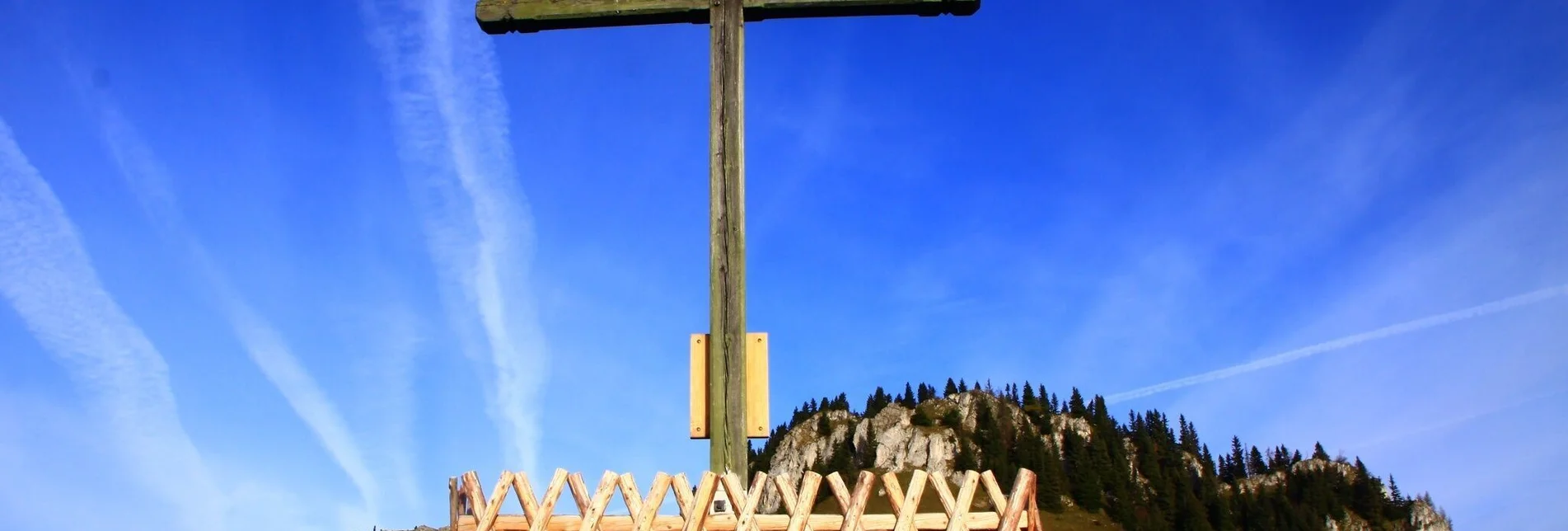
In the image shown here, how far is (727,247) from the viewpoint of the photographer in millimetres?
7148

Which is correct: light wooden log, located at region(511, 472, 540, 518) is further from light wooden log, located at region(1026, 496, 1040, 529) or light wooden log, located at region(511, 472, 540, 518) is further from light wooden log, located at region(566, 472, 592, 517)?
light wooden log, located at region(1026, 496, 1040, 529)

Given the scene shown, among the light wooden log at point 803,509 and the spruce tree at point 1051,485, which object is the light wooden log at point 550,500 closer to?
the light wooden log at point 803,509

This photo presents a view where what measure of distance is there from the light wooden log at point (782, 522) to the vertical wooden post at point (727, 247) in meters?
0.56

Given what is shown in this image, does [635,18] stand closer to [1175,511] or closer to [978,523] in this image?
[978,523]

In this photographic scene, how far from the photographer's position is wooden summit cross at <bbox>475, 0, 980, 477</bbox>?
693 centimetres

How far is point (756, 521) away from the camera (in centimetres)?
616

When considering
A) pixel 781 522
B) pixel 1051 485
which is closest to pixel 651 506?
pixel 781 522

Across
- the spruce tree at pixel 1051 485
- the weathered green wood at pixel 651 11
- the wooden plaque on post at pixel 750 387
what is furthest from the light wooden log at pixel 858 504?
the spruce tree at pixel 1051 485

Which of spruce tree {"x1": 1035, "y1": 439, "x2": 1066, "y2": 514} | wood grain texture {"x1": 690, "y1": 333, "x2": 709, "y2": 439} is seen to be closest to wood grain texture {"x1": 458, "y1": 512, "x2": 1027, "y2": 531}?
wood grain texture {"x1": 690, "y1": 333, "x2": 709, "y2": 439}

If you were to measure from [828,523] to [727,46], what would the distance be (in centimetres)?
364

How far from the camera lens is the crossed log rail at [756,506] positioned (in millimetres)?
5984

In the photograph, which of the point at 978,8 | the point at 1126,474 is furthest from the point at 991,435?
the point at 978,8

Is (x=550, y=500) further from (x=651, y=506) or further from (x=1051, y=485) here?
(x=1051, y=485)

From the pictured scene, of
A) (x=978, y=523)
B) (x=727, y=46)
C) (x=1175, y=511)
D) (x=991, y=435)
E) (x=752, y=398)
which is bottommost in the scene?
(x=978, y=523)
